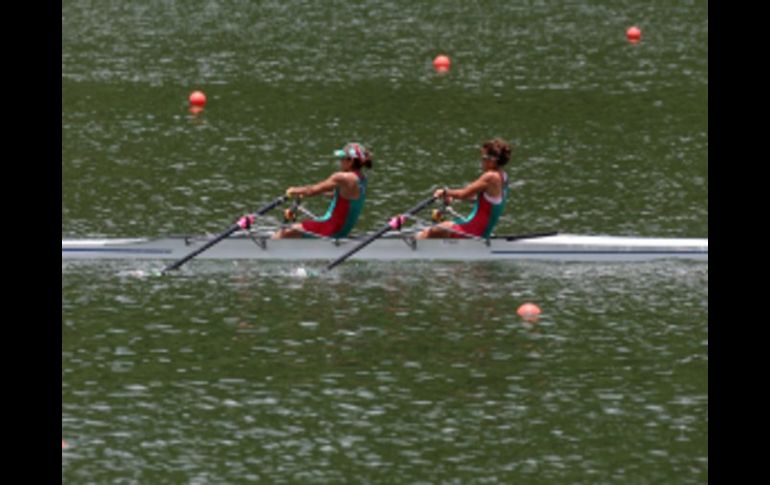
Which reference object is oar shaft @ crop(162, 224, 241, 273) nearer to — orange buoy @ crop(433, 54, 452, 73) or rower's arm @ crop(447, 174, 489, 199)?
rower's arm @ crop(447, 174, 489, 199)

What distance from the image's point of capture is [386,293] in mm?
29938

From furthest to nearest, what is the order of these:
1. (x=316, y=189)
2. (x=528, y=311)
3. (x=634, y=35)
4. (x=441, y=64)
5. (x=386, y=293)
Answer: (x=634, y=35) < (x=441, y=64) < (x=316, y=189) < (x=386, y=293) < (x=528, y=311)

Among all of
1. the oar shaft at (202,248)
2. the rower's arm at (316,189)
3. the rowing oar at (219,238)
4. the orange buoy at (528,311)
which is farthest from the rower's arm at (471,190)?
the orange buoy at (528,311)

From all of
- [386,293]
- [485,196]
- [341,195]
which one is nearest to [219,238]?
[341,195]

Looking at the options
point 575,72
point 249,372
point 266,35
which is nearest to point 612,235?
point 249,372

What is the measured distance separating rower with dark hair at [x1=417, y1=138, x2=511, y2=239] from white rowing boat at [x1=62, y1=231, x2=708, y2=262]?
0.60 feet

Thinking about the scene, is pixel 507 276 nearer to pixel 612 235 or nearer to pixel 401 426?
pixel 612 235

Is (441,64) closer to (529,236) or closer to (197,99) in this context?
(197,99)

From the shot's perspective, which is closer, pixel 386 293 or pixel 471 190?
pixel 386 293

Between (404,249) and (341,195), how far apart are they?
3.97 ft

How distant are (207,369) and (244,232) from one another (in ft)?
21.1

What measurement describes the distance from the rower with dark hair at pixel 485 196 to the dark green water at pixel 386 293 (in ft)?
2.21

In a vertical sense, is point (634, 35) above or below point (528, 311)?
above

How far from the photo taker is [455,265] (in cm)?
3192
